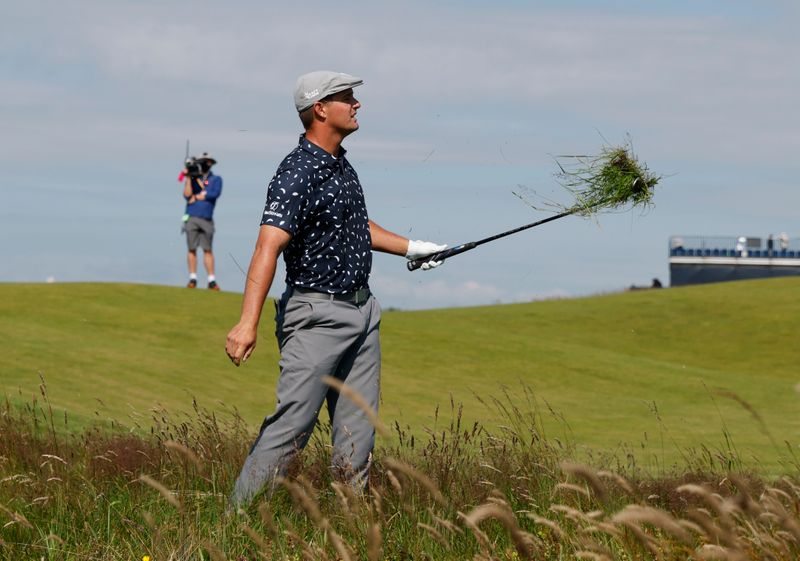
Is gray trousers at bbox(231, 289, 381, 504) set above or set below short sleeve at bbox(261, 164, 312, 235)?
below

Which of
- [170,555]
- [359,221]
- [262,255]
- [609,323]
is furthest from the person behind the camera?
[609,323]

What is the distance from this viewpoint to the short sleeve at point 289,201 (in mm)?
5684

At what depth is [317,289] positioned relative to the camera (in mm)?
5812

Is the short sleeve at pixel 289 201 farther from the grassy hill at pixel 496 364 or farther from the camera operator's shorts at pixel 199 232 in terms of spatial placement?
the camera operator's shorts at pixel 199 232

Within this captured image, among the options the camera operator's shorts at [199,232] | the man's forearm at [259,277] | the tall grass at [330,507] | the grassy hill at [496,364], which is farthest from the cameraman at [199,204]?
the man's forearm at [259,277]

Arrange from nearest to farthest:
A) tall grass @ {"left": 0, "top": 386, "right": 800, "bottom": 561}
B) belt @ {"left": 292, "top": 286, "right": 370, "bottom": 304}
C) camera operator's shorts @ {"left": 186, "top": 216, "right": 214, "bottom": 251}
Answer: tall grass @ {"left": 0, "top": 386, "right": 800, "bottom": 561}
belt @ {"left": 292, "top": 286, "right": 370, "bottom": 304}
camera operator's shorts @ {"left": 186, "top": 216, "right": 214, "bottom": 251}

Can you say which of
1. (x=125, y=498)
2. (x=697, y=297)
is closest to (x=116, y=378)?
(x=125, y=498)

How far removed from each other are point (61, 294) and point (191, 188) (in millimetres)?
3458

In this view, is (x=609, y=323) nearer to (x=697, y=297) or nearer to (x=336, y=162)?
(x=697, y=297)

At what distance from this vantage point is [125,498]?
19.3 ft

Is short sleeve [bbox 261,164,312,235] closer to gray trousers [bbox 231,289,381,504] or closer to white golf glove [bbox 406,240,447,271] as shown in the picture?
gray trousers [bbox 231,289,381,504]

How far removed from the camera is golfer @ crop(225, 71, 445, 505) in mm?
5715

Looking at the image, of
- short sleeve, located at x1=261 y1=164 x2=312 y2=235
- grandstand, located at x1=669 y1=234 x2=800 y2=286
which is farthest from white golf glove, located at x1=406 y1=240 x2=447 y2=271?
grandstand, located at x1=669 y1=234 x2=800 y2=286

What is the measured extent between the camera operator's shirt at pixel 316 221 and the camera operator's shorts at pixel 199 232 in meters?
17.2
